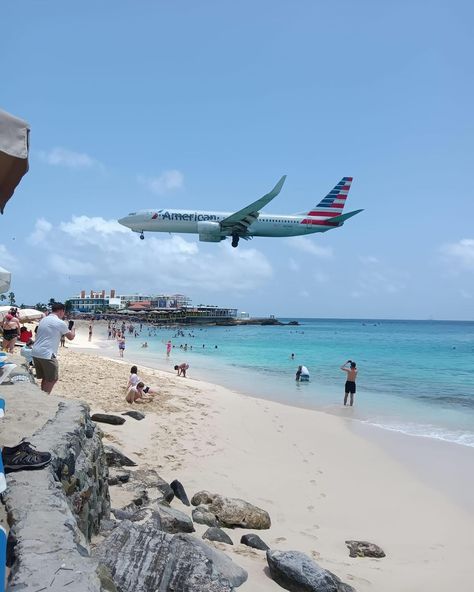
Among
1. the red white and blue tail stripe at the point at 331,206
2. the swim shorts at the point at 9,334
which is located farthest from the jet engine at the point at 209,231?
the swim shorts at the point at 9,334

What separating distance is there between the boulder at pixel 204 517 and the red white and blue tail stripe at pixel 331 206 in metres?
30.1

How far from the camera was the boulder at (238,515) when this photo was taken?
537cm

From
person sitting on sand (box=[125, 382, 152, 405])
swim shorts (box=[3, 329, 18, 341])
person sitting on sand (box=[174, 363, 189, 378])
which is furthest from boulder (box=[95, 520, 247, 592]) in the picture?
person sitting on sand (box=[174, 363, 189, 378])

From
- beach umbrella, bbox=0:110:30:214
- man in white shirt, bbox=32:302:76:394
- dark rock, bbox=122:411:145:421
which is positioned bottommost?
dark rock, bbox=122:411:145:421

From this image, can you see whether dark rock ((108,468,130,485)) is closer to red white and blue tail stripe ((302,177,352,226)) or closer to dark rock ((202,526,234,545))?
dark rock ((202,526,234,545))

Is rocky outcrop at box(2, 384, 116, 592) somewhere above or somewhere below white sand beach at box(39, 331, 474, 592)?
above

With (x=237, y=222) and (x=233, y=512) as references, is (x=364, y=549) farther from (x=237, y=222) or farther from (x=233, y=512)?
(x=237, y=222)

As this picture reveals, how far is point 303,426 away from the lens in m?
11.8

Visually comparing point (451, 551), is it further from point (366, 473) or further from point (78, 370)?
point (78, 370)

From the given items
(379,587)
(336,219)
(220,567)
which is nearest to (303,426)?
(379,587)

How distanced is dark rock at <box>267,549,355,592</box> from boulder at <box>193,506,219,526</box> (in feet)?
3.59

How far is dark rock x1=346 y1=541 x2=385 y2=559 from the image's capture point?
523 centimetres

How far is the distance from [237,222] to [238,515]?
26.0m

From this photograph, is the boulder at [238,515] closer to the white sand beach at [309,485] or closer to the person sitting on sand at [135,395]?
the white sand beach at [309,485]
